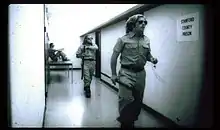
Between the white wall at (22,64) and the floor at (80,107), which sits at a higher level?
the white wall at (22,64)

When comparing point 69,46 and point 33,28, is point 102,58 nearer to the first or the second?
point 69,46

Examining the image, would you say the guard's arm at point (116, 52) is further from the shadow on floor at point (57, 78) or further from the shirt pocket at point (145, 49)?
the shadow on floor at point (57, 78)

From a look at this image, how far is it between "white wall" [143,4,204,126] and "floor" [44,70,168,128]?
8.8 inches

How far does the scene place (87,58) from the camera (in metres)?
3.21

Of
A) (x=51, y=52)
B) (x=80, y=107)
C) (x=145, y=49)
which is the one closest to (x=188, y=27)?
(x=145, y=49)

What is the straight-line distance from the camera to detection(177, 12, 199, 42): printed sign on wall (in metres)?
1.98

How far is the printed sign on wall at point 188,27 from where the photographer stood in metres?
1.98

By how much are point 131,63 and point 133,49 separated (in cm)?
13

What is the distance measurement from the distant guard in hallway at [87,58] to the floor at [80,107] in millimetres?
99

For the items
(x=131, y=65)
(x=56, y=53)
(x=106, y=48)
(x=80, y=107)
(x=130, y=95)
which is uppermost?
(x=106, y=48)

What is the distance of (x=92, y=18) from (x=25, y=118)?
4.35ft

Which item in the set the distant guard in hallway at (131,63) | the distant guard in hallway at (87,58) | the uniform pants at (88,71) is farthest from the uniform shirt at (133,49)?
the uniform pants at (88,71)

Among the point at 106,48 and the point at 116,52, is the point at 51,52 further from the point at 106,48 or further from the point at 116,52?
the point at 106,48

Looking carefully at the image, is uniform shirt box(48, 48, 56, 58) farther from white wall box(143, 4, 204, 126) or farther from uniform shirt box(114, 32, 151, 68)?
white wall box(143, 4, 204, 126)
